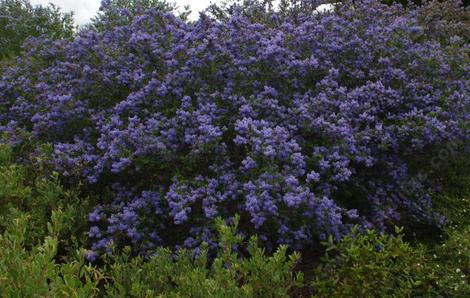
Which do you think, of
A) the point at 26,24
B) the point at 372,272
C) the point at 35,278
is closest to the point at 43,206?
the point at 35,278

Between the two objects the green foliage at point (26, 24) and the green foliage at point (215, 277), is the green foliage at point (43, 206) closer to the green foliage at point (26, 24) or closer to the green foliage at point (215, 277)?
the green foliage at point (215, 277)

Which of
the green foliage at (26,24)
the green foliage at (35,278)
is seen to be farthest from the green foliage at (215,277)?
the green foliage at (26,24)

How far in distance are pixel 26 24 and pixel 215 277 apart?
25.2ft

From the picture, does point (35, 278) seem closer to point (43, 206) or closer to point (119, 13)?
point (43, 206)

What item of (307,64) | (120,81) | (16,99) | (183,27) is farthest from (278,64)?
(16,99)

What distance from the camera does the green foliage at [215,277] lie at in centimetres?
271

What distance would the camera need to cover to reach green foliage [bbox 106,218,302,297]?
8.90 ft

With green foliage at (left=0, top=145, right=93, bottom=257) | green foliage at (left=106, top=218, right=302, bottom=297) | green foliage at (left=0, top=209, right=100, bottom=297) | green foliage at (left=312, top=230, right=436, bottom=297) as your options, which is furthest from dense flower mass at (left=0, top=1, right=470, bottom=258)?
green foliage at (left=0, top=209, right=100, bottom=297)

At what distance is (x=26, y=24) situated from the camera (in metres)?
9.22

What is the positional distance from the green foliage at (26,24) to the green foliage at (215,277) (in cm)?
680

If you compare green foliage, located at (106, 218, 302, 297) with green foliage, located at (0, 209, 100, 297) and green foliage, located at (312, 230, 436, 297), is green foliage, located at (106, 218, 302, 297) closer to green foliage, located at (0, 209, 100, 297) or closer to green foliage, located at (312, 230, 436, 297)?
green foliage, located at (312, 230, 436, 297)

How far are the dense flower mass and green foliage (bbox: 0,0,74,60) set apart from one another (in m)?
4.03

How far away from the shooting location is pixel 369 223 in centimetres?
431

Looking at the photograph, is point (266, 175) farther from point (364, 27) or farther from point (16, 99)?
point (16, 99)
